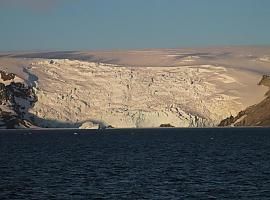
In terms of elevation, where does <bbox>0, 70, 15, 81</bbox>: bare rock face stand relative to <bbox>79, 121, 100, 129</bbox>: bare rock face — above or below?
above

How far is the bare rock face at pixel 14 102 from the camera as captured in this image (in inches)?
4500

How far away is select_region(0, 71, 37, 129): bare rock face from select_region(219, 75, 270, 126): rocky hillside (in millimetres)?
30424

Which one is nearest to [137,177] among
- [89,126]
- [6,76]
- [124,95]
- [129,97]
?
[129,97]

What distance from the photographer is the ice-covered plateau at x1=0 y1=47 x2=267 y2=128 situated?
108m

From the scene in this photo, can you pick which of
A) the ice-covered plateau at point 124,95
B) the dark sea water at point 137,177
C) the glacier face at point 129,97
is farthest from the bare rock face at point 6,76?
the dark sea water at point 137,177

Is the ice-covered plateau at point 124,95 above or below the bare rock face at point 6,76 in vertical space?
below

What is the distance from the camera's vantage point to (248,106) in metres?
113

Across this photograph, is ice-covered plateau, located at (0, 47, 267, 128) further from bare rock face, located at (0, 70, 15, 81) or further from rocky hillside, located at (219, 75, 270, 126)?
rocky hillside, located at (219, 75, 270, 126)

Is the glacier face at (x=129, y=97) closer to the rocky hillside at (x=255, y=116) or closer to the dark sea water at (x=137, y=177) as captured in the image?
the rocky hillside at (x=255, y=116)

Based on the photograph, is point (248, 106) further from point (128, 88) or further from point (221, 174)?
point (221, 174)

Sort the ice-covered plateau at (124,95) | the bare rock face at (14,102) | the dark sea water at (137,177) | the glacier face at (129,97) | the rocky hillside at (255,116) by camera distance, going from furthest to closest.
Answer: the bare rock face at (14,102) < the rocky hillside at (255,116) < the ice-covered plateau at (124,95) < the glacier face at (129,97) < the dark sea water at (137,177)

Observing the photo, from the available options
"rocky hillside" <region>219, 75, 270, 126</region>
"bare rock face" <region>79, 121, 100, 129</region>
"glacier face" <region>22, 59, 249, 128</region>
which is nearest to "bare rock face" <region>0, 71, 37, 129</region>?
"glacier face" <region>22, 59, 249, 128</region>

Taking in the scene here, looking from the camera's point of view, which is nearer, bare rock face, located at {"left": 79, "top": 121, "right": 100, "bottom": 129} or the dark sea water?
the dark sea water

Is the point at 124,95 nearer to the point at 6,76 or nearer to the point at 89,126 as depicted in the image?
the point at 89,126
